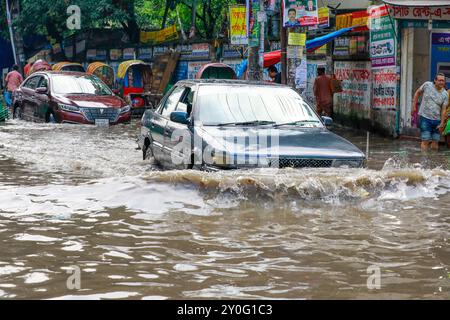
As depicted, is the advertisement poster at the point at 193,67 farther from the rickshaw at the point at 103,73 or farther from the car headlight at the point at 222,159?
the car headlight at the point at 222,159

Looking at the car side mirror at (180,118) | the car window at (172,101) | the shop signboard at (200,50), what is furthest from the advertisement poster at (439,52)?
the shop signboard at (200,50)

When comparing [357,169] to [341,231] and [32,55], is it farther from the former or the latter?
[32,55]

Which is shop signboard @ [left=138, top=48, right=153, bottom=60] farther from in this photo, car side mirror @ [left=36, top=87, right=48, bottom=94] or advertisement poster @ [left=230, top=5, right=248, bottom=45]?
car side mirror @ [left=36, top=87, right=48, bottom=94]

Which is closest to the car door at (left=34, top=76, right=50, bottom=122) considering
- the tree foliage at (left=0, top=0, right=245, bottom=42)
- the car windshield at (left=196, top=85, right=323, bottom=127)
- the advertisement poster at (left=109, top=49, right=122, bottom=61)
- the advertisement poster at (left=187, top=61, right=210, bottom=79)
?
the car windshield at (left=196, top=85, right=323, bottom=127)

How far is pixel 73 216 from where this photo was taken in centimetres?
789

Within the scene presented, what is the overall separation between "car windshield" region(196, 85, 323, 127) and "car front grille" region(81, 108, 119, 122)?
7.88 meters

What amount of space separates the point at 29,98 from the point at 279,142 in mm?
12080

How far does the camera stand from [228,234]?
7051 millimetres

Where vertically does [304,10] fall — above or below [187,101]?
above

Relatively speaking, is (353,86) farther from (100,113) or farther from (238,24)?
(100,113)

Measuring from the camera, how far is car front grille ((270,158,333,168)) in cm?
832

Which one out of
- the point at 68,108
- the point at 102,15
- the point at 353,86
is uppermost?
the point at 102,15

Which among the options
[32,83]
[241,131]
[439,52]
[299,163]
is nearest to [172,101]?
[241,131]

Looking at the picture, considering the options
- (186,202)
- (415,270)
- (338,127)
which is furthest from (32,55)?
(415,270)
